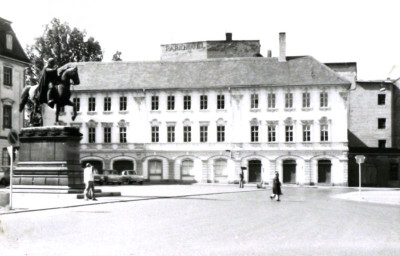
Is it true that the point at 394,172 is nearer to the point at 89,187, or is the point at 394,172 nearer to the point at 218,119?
the point at 218,119

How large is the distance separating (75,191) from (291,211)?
10.8 meters

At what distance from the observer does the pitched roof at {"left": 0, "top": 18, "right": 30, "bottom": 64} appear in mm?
53781

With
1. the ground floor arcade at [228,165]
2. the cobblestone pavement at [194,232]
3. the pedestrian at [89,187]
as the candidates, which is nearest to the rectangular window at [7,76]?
the ground floor arcade at [228,165]

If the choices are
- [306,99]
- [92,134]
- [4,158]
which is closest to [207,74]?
[306,99]

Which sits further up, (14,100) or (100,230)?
(14,100)

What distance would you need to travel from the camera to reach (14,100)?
55656 mm

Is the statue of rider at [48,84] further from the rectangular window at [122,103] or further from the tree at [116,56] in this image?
the tree at [116,56]

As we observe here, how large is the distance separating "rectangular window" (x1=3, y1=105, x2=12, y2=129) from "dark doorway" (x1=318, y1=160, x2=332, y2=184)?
30635 millimetres

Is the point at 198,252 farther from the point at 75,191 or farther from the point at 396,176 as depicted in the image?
the point at 396,176

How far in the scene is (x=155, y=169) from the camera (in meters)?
72.1

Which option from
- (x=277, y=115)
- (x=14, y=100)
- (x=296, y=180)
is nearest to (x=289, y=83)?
(x=277, y=115)

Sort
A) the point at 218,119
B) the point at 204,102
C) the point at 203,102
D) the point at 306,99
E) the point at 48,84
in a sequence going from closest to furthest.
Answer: the point at 48,84
the point at 306,99
the point at 218,119
the point at 204,102
the point at 203,102

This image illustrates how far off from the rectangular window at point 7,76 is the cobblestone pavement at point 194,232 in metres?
33.1

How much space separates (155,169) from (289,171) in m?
14.0
